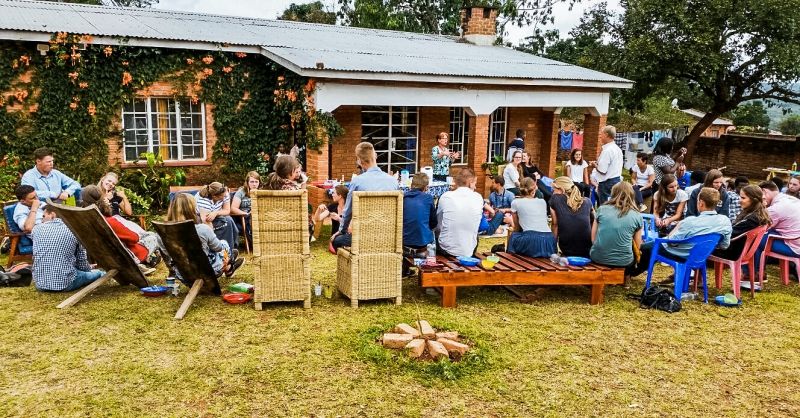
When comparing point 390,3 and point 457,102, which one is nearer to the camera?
point 457,102

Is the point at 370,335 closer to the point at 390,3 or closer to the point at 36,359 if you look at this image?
the point at 36,359

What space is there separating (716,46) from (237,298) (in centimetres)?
1798

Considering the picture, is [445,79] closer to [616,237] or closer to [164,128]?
[164,128]

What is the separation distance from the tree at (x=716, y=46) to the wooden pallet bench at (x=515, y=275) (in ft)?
47.2

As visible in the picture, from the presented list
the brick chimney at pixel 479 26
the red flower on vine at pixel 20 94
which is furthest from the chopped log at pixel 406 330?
the brick chimney at pixel 479 26

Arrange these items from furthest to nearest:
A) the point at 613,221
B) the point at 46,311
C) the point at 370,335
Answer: the point at 613,221, the point at 46,311, the point at 370,335

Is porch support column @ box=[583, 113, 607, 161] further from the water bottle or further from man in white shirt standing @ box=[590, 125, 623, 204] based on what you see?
the water bottle

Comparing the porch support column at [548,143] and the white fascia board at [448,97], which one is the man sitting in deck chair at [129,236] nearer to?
the white fascia board at [448,97]

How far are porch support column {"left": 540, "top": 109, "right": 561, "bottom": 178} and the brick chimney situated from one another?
149 inches

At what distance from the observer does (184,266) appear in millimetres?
6090

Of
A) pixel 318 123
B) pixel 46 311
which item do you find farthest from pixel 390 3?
pixel 46 311

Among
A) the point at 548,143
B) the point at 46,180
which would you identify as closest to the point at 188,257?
the point at 46,180

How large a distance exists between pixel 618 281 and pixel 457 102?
25.4ft

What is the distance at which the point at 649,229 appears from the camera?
319 inches
